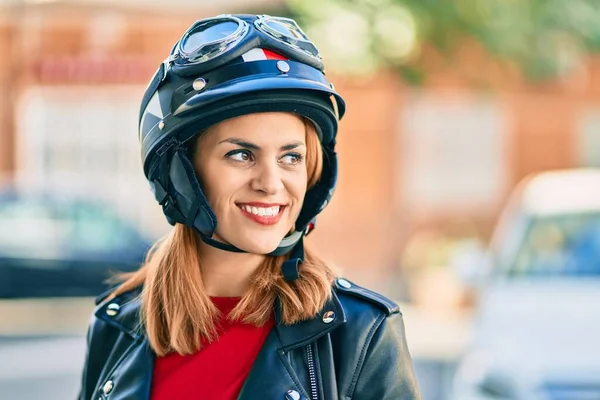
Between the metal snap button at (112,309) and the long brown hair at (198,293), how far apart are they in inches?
2.9

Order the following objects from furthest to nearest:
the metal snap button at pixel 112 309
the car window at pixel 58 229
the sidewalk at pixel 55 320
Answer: the car window at pixel 58 229, the sidewalk at pixel 55 320, the metal snap button at pixel 112 309

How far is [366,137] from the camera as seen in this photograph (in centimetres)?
1720

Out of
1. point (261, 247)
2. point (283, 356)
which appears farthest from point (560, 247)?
point (283, 356)

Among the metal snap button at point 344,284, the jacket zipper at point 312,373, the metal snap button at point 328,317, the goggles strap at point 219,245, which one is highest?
the goggles strap at point 219,245

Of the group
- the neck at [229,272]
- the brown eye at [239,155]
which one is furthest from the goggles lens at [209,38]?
the neck at [229,272]

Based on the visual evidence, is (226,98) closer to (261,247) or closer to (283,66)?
(283,66)

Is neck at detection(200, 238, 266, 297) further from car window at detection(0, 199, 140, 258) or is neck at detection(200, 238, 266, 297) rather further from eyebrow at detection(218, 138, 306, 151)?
car window at detection(0, 199, 140, 258)

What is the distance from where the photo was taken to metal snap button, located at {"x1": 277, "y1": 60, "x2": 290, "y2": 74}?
243 cm

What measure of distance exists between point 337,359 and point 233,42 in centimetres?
70

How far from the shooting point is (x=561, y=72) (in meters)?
16.2

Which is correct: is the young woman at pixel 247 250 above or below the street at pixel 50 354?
below

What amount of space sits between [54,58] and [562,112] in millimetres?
7803

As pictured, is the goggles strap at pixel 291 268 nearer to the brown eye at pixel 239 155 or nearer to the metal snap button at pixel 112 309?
the brown eye at pixel 239 155

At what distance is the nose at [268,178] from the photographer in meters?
2.46
